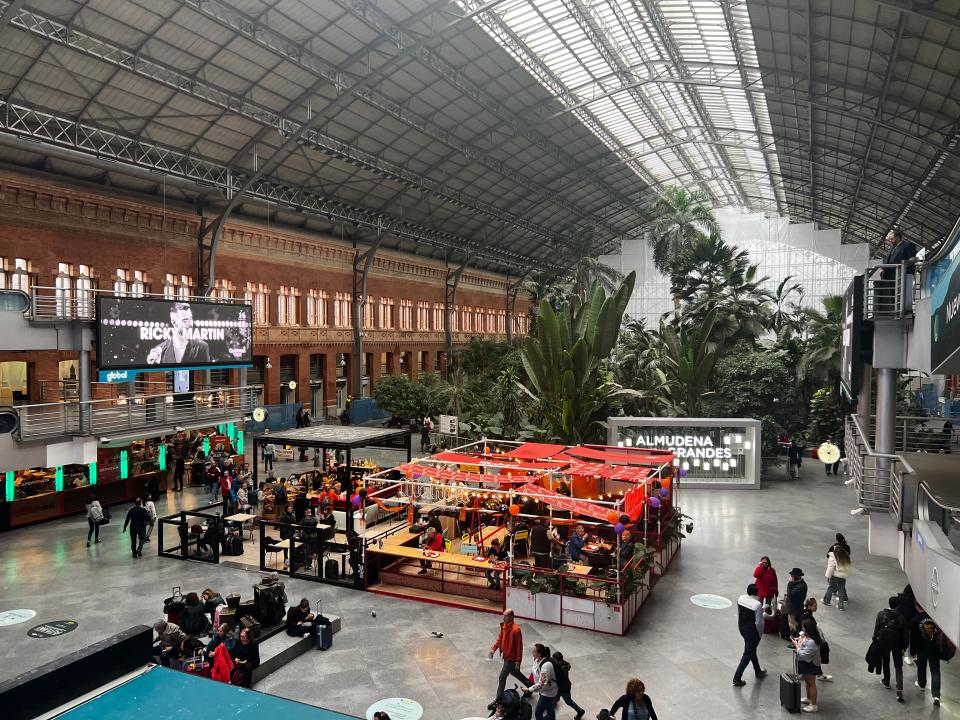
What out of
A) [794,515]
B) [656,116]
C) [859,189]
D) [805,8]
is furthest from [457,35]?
[859,189]

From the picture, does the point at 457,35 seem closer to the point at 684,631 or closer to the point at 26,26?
the point at 26,26

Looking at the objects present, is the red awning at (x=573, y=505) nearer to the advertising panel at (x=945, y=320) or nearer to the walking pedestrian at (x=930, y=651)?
the walking pedestrian at (x=930, y=651)

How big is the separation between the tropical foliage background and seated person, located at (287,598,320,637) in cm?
1135

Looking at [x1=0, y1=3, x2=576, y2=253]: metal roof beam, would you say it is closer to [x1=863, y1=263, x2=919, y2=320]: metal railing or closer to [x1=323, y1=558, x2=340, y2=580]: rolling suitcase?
[x1=323, y1=558, x2=340, y2=580]: rolling suitcase

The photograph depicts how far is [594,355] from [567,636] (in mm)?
11399

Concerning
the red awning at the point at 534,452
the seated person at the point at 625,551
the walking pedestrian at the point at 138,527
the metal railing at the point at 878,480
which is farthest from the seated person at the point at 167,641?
the metal railing at the point at 878,480

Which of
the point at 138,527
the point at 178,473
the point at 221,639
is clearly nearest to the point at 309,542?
the point at 138,527

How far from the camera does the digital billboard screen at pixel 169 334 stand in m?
19.0

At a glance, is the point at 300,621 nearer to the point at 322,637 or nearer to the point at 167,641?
the point at 322,637

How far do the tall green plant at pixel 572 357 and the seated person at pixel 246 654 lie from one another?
1306 cm

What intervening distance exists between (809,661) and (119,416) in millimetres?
17438

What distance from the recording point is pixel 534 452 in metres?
17.5

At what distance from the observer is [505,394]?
26922 mm

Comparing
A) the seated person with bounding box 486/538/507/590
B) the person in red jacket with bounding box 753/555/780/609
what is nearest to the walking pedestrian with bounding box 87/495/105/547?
the seated person with bounding box 486/538/507/590
